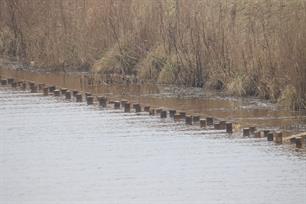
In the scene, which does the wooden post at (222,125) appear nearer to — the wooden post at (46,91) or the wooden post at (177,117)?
the wooden post at (177,117)

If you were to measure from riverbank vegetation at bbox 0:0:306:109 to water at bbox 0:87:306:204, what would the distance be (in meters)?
2.94

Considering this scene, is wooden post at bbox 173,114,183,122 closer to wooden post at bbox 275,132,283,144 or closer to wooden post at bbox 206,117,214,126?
wooden post at bbox 206,117,214,126

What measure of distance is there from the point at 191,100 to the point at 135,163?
647cm

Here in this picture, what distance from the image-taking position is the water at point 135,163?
1435 cm

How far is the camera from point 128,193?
14.5 m

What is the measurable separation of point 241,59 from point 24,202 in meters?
10.4

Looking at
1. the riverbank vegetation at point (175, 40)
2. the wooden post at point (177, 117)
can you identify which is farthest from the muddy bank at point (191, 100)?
the wooden post at point (177, 117)

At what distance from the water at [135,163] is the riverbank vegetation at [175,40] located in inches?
116

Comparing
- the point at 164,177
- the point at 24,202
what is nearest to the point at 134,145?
the point at 164,177

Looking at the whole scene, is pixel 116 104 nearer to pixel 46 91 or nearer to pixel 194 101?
pixel 194 101

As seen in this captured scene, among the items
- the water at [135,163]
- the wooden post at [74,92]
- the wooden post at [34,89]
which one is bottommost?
the water at [135,163]

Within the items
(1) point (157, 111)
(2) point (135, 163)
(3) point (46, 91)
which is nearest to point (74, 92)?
(3) point (46, 91)

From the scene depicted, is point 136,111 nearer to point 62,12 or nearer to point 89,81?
point 89,81

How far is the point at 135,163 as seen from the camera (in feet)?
54.6
